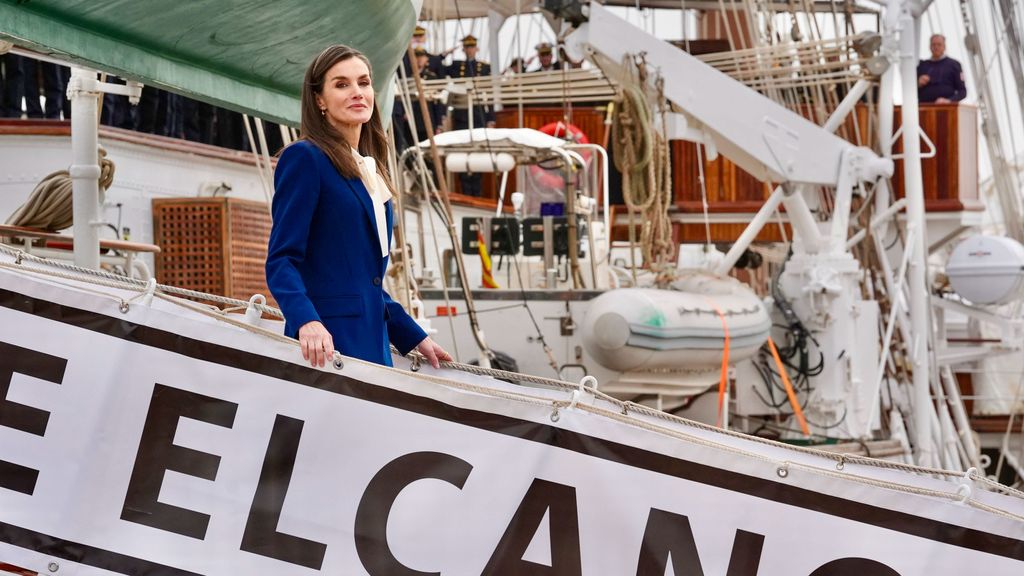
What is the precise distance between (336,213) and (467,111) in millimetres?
13414

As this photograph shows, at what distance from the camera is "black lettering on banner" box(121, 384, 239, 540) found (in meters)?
2.22

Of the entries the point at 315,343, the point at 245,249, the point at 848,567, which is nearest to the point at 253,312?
the point at 315,343

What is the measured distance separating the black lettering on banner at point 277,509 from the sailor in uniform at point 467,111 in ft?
40.5

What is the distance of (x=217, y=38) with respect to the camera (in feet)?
10.2

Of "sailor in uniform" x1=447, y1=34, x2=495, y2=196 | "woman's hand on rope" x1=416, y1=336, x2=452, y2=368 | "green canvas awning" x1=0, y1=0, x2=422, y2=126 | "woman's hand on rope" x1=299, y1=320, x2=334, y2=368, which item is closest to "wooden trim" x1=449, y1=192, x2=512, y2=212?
"sailor in uniform" x1=447, y1=34, x2=495, y2=196

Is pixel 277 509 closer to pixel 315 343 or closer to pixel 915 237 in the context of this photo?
pixel 315 343

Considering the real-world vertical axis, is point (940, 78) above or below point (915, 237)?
above

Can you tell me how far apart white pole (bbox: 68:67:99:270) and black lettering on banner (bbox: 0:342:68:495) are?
181 cm

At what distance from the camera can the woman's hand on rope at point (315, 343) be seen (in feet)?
7.20

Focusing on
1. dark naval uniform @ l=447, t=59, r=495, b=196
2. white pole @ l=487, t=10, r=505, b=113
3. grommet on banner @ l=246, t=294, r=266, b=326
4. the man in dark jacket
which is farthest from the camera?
white pole @ l=487, t=10, r=505, b=113

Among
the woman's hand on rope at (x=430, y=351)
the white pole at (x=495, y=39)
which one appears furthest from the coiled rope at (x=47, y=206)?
the white pole at (x=495, y=39)

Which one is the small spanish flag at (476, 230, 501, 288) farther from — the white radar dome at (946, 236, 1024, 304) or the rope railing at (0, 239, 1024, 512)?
the rope railing at (0, 239, 1024, 512)

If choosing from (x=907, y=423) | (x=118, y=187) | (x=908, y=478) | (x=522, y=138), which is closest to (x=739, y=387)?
(x=907, y=423)

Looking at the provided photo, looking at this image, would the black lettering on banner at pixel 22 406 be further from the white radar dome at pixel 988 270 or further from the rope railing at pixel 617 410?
the white radar dome at pixel 988 270
